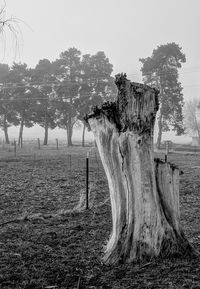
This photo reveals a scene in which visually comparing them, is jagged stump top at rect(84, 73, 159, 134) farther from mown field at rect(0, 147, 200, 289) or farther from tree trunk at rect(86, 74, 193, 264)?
mown field at rect(0, 147, 200, 289)

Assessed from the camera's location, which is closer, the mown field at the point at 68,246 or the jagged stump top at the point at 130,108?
the mown field at the point at 68,246

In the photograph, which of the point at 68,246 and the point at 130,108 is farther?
the point at 68,246

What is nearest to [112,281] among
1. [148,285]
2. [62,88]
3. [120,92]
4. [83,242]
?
[148,285]

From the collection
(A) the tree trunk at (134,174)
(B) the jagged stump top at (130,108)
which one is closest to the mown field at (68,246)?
(A) the tree trunk at (134,174)

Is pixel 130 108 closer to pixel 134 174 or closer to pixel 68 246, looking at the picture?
pixel 134 174

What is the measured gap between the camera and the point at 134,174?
4664mm

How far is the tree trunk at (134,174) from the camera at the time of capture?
4.64 m

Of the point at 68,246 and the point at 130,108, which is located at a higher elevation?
the point at 130,108

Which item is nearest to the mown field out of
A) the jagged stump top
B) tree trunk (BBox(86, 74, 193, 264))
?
tree trunk (BBox(86, 74, 193, 264))

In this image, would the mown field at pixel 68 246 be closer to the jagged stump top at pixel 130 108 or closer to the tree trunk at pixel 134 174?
the tree trunk at pixel 134 174

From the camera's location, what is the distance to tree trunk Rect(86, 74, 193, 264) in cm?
464

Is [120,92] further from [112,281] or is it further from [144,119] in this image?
[112,281]

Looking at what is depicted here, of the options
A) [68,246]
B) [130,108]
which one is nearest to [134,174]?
[130,108]

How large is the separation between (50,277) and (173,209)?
6.26 feet
